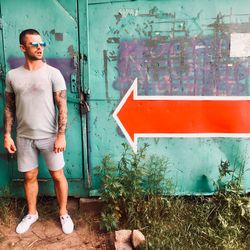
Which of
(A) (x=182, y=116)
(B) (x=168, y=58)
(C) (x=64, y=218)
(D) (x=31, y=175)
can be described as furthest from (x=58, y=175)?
(B) (x=168, y=58)

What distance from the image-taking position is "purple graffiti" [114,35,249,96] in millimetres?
3055

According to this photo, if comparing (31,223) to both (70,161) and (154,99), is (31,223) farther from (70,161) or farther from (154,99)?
(154,99)

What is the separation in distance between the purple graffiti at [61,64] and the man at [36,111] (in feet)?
0.35

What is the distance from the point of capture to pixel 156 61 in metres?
3.09

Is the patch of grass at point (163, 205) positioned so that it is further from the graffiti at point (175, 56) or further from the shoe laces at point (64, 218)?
the graffiti at point (175, 56)

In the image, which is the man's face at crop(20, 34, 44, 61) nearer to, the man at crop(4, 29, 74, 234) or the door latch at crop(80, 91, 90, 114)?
the man at crop(4, 29, 74, 234)

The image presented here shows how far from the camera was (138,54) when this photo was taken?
10.1 ft

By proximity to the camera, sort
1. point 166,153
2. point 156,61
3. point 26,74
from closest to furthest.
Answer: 1. point 26,74
2. point 156,61
3. point 166,153

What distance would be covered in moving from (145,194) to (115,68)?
1.15m

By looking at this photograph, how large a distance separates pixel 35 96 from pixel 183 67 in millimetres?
1243

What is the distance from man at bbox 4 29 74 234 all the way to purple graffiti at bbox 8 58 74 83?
0.11 m

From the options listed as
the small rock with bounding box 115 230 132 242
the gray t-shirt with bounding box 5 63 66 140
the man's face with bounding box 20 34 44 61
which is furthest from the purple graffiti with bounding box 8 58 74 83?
the small rock with bounding box 115 230 132 242

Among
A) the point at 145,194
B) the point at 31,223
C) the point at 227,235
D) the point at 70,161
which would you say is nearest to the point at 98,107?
the point at 70,161

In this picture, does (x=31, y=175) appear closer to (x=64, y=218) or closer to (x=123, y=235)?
(x=64, y=218)
